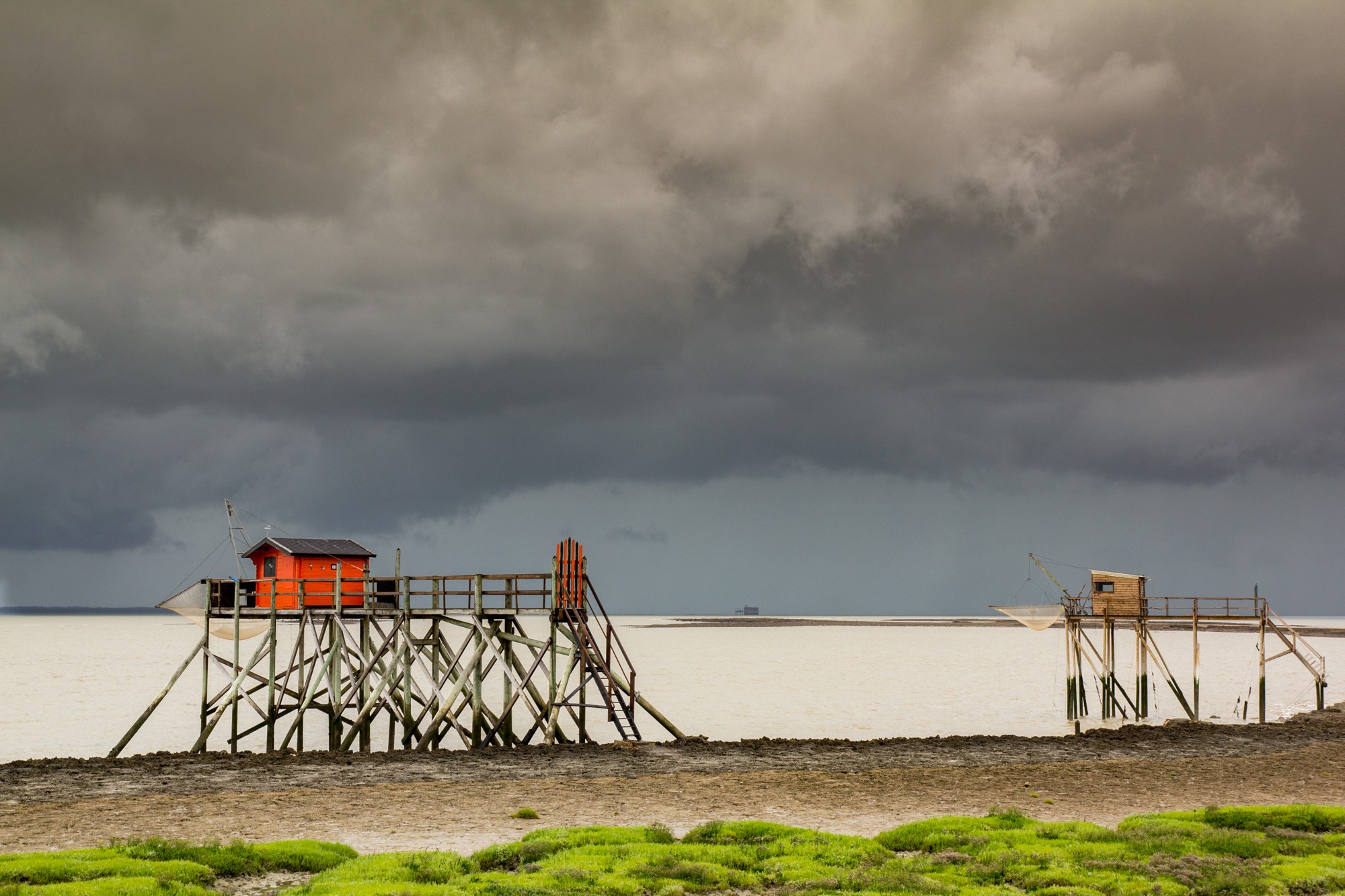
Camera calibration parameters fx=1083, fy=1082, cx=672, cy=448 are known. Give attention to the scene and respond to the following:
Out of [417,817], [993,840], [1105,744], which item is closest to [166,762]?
[417,817]

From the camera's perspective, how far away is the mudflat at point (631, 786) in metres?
21.8

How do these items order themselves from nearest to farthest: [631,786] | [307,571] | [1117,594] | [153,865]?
[153,865], [631,786], [307,571], [1117,594]

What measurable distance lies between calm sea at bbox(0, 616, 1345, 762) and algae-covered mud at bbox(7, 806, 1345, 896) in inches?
839

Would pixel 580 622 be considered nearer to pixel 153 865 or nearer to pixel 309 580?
pixel 309 580

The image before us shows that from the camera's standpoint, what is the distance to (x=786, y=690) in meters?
63.3

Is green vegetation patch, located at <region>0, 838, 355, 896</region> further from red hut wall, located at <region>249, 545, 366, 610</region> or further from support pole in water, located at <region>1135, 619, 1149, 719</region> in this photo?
support pole in water, located at <region>1135, 619, 1149, 719</region>

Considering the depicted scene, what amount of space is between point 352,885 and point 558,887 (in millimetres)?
2947

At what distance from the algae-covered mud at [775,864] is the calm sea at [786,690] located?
21302mm

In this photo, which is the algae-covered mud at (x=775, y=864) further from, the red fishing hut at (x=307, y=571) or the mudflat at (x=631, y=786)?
the red fishing hut at (x=307, y=571)

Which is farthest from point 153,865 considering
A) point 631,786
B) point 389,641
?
point 389,641

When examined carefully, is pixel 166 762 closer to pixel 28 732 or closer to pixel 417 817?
pixel 417 817

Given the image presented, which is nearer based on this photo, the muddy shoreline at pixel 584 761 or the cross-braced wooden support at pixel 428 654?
the muddy shoreline at pixel 584 761

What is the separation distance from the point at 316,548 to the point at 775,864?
2587 centimetres

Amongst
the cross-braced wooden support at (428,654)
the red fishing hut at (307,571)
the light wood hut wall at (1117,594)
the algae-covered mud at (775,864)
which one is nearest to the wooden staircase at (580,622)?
the cross-braced wooden support at (428,654)
